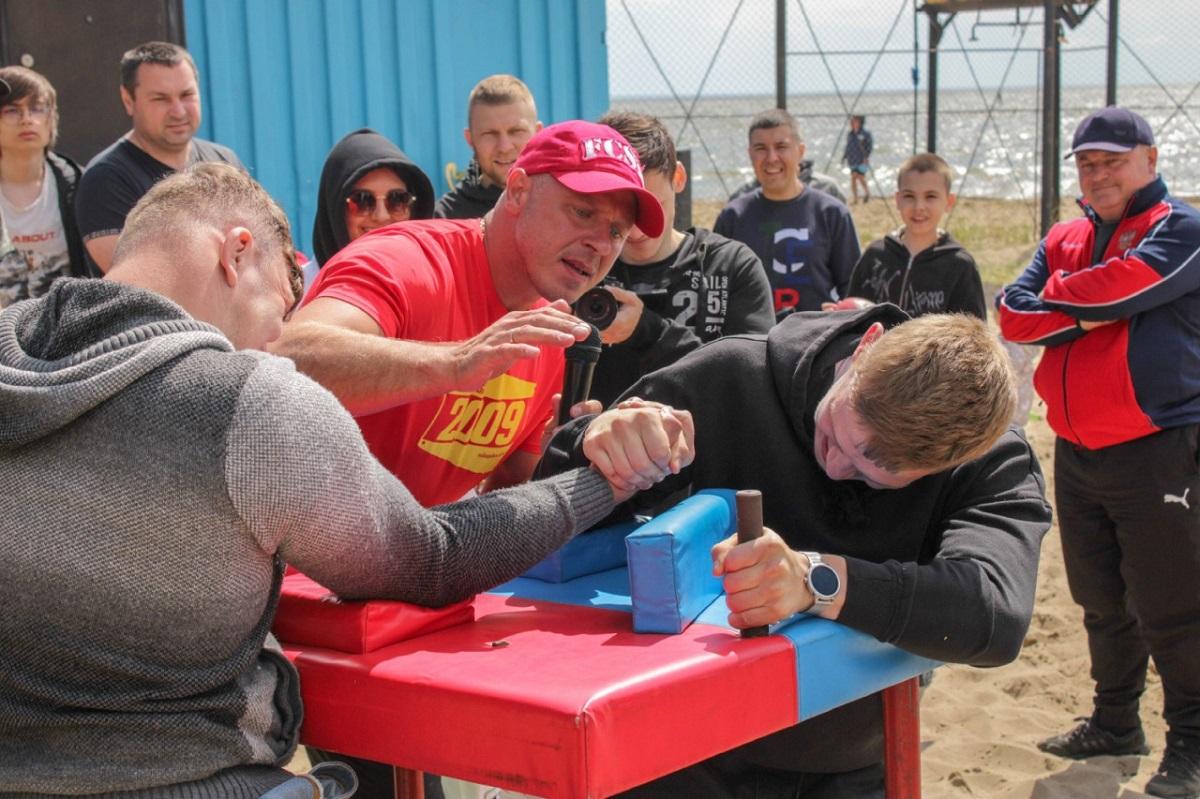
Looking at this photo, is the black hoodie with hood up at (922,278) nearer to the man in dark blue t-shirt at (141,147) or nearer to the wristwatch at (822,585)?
the man in dark blue t-shirt at (141,147)

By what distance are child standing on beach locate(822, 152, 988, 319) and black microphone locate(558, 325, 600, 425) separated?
2421mm

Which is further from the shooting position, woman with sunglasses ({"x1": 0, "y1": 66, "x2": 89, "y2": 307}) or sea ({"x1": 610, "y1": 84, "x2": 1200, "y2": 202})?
sea ({"x1": 610, "y1": 84, "x2": 1200, "y2": 202})

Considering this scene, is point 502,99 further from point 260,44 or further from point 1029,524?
point 1029,524

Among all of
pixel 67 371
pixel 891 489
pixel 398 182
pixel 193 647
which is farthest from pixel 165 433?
pixel 398 182

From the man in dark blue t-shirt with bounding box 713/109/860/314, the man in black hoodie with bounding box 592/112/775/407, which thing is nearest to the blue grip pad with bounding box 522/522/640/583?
the man in black hoodie with bounding box 592/112/775/407

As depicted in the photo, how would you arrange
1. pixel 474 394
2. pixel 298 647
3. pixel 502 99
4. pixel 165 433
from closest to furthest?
pixel 165 433
pixel 298 647
pixel 474 394
pixel 502 99

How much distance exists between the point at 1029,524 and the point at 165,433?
1.48m

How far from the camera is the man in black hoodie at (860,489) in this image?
1895 millimetres

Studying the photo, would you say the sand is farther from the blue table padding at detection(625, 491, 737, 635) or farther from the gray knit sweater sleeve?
the gray knit sweater sleeve

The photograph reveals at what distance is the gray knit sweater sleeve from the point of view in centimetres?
144

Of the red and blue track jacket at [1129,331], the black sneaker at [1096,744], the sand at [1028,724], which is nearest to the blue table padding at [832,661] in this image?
the sand at [1028,724]

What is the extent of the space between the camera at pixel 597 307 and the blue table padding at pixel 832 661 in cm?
131

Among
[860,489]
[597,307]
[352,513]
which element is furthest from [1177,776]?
[352,513]

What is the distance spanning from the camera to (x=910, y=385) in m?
2.01
